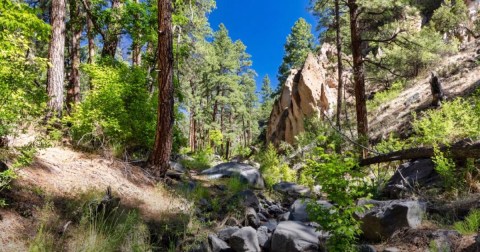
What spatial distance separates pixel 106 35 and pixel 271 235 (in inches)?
361

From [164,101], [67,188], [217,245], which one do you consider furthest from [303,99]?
[67,188]

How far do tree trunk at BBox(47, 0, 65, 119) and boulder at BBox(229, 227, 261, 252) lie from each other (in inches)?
236

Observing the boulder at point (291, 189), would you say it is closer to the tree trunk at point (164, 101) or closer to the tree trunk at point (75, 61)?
the tree trunk at point (164, 101)

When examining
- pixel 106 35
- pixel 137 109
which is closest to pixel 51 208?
pixel 137 109

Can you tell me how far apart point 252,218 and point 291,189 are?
11.4ft

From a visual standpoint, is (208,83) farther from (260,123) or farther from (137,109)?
(260,123)

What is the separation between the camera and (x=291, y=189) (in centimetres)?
953

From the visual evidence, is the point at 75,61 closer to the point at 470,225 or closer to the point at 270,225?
the point at 270,225

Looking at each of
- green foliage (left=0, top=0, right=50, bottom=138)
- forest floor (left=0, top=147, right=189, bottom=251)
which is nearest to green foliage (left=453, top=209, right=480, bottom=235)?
forest floor (left=0, top=147, right=189, bottom=251)

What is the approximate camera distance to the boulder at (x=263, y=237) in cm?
534

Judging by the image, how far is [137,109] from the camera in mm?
8852

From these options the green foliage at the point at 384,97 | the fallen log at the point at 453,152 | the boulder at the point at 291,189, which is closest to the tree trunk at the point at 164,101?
the boulder at the point at 291,189

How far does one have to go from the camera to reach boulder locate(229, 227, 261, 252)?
16.5 feet

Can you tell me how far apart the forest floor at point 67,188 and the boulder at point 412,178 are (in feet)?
13.0
